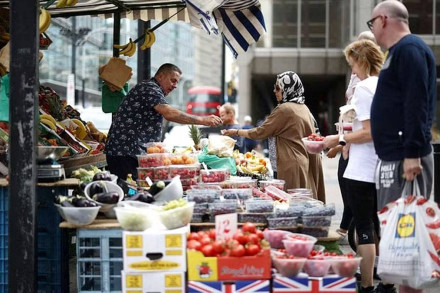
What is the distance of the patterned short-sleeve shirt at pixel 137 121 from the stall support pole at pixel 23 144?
2.73 m

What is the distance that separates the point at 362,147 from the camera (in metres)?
5.76

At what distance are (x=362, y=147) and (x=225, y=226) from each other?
58.9 inches

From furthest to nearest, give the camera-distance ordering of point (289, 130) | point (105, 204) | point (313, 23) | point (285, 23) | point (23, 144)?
point (285, 23) < point (313, 23) < point (289, 130) < point (105, 204) < point (23, 144)

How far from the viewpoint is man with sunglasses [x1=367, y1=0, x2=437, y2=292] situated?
4648 millimetres

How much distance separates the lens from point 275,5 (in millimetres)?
41469

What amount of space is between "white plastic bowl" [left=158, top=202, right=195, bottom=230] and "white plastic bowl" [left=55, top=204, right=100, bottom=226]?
0.52 metres

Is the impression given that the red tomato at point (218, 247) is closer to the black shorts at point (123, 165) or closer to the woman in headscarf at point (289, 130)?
the black shorts at point (123, 165)

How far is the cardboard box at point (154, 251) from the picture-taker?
15.4 feet

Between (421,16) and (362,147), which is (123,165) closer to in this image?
(362,147)

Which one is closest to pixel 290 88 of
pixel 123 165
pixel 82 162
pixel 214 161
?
pixel 214 161

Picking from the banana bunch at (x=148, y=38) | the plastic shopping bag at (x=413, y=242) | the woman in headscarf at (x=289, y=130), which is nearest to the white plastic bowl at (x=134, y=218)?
the plastic shopping bag at (x=413, y=242)

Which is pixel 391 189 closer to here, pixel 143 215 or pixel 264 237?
pixel 264 237

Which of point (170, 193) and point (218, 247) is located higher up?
point (170, 193)

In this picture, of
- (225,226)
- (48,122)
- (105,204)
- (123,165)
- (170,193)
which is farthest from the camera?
(123,165)
